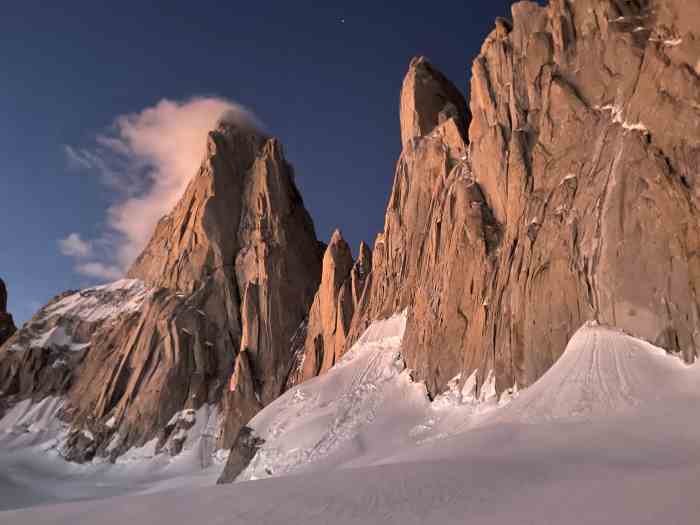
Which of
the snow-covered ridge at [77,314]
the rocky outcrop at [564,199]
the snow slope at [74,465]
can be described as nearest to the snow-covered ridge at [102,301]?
the snow-covered ridge at [77,314]

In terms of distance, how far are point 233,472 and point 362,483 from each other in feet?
90.1

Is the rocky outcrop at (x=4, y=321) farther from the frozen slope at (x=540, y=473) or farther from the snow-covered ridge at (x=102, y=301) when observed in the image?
the frozen slope at (x=540, y=473)

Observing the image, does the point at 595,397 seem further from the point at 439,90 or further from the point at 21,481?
the point at 21,481

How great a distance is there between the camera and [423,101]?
177ft

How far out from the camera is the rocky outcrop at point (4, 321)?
98.9 metres

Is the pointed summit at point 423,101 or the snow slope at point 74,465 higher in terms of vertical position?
the pointed summit at point 423,101

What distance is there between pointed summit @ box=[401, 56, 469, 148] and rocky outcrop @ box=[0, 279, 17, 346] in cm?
7930

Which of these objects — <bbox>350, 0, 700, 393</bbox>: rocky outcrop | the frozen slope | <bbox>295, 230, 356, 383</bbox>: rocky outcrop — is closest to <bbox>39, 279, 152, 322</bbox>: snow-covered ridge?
<bbox>295, 230, 356, 383</bbox>: rocky outcrop

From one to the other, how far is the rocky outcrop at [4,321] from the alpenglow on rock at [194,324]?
14.9 m

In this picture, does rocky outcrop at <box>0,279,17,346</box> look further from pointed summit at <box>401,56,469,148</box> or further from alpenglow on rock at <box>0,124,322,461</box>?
pointed summit at <box>401,56,469,148</box>

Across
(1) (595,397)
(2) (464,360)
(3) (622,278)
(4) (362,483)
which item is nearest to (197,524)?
(4) (362,483)

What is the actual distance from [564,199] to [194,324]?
55688 mm

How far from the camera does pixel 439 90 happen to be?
55375 mm

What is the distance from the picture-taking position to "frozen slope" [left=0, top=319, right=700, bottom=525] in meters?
13.0
